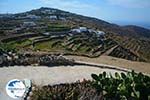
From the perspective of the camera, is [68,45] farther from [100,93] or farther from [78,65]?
[100,93]

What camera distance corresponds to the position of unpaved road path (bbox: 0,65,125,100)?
38.8ft

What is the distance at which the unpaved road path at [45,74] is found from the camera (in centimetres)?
1182

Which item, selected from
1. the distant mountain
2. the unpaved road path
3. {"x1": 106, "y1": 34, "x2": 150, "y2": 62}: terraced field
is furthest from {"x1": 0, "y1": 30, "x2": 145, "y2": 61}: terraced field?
the distant mountain

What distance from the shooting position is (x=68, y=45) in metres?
34.5

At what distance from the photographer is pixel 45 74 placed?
1277 cm

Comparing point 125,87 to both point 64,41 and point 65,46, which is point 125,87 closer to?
point 65,46

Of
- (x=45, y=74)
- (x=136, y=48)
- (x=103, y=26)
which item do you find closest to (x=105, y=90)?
(x=45, y=74)

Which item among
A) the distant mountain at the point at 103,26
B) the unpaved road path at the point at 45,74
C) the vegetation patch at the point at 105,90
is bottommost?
the distant mountain at the point at 103,26

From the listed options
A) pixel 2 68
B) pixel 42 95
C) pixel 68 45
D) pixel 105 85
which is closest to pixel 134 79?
pixel 105 85

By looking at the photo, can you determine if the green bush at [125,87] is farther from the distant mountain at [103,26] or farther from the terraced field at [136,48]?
the distant mountain at [103,26]

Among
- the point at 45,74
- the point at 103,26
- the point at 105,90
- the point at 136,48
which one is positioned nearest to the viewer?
the point at 105,90

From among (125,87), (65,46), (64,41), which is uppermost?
(125,87)

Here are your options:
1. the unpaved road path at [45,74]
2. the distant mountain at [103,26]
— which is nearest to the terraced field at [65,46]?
the unpaved road path at [45,74]

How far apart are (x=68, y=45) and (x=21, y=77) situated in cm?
2245
